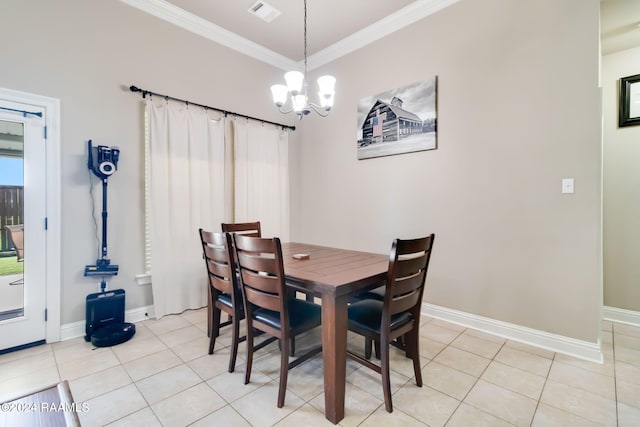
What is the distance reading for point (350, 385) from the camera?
191 centimetres

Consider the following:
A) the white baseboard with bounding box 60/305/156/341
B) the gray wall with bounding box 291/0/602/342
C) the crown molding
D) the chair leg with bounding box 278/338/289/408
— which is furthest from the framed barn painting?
the white baseboard with bounding box 60/305/156/341

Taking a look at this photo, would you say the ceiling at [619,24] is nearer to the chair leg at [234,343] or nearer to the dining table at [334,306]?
the dining table at [334,306]

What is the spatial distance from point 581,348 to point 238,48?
4.58 meters

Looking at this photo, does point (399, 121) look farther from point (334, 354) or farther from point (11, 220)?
point (11, 220)

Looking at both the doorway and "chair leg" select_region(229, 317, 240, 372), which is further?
the doorway

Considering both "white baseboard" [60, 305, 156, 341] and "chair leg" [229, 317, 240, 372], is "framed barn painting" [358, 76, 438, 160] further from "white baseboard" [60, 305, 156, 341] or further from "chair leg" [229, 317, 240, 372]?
"white baseboard" [60, 305, 156, 341]

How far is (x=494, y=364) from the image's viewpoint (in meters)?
2.15

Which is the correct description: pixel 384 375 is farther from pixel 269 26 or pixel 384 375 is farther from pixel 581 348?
pixel 269 26

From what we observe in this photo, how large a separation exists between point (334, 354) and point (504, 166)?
2194 mm

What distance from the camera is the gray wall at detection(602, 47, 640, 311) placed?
281cm

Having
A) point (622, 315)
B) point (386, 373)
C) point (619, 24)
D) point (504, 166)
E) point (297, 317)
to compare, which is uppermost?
point (619, 24)

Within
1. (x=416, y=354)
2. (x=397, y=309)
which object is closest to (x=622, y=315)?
(x=416, y=354)

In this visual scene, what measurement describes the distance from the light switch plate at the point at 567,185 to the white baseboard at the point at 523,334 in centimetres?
116

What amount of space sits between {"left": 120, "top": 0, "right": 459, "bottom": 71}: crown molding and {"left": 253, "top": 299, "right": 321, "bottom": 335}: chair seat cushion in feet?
10.3
